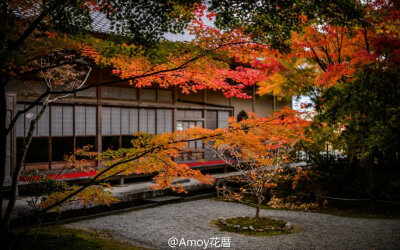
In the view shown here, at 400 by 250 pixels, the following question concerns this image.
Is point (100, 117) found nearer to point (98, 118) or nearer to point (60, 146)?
point (98, 118)

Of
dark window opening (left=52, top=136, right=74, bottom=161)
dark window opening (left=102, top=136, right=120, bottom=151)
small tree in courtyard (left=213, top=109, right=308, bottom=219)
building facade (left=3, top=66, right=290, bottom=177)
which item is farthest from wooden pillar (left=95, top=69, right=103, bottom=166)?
small tree in courtyard (left=213, top=109, right=308, bottom=219)

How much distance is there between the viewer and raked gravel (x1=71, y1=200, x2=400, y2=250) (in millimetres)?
7621

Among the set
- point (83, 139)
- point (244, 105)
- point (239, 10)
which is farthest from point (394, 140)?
point (244, 105)

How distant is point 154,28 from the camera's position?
4.57 meters

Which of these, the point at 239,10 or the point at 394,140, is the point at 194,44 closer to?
the point at 239,10

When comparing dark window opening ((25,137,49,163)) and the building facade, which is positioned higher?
the building facade

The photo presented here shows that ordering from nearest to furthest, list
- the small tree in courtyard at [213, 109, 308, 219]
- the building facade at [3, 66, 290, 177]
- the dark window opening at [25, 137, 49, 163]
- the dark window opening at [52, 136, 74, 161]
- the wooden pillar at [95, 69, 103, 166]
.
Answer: the small tree in courtyard at [213, 109, 308, 219] → the building facade at [3, 66, 290, 177] → the dark window opening at [25, 137, 49, 163] → the dark window opening at [52, 136, 74, 161] → the wooden pillar at [95, 69, 103, 166]

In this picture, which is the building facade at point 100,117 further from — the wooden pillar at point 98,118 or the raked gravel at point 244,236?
the raked gravel at point 244,236

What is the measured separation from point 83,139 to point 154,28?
828 cm

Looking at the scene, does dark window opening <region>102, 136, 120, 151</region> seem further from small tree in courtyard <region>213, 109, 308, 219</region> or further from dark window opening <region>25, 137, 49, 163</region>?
small tree in courtyard <region>213, 109, 308, 219</region>

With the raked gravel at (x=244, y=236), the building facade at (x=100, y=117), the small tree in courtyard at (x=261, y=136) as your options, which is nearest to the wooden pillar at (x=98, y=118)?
the building facade at (x=100, y=117)

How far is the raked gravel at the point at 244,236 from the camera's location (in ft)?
25.0

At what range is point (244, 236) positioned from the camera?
8281 mm

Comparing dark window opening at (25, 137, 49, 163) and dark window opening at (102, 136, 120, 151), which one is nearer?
dark window opening at (25, 137, 49, 163)
